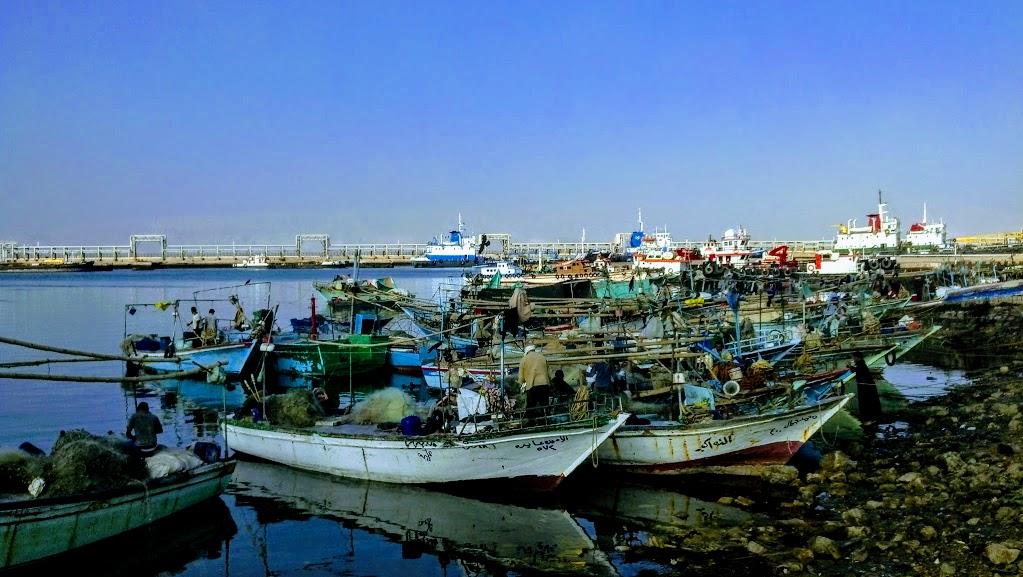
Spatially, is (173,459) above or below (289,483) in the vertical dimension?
above

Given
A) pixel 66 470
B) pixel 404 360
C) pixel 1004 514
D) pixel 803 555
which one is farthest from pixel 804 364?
pixel 404 360

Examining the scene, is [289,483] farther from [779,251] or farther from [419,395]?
[779,251]

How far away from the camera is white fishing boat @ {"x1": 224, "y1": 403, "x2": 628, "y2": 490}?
1388cm

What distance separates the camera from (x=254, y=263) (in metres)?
161

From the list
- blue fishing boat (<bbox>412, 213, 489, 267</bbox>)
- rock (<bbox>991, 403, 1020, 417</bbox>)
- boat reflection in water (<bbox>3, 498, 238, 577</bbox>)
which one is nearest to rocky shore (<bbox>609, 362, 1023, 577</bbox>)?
rock (<bbox>991, 403, 1020, 417</bbox>)

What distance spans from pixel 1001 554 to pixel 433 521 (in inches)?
318

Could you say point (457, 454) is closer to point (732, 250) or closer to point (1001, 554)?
point (1001, 554)

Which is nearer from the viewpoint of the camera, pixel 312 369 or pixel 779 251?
pixel 312 369

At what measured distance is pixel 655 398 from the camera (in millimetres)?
18250

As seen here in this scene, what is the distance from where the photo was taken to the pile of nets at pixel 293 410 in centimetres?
1691

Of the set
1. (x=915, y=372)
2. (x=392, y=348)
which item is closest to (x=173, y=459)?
(x=392, y=348)

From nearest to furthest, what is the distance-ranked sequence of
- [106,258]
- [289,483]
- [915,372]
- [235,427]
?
[289,483], [235,427], [915,372], [106,258]

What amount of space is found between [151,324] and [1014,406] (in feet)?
161

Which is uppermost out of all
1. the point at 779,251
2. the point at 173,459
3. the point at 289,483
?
the point at 779,251
